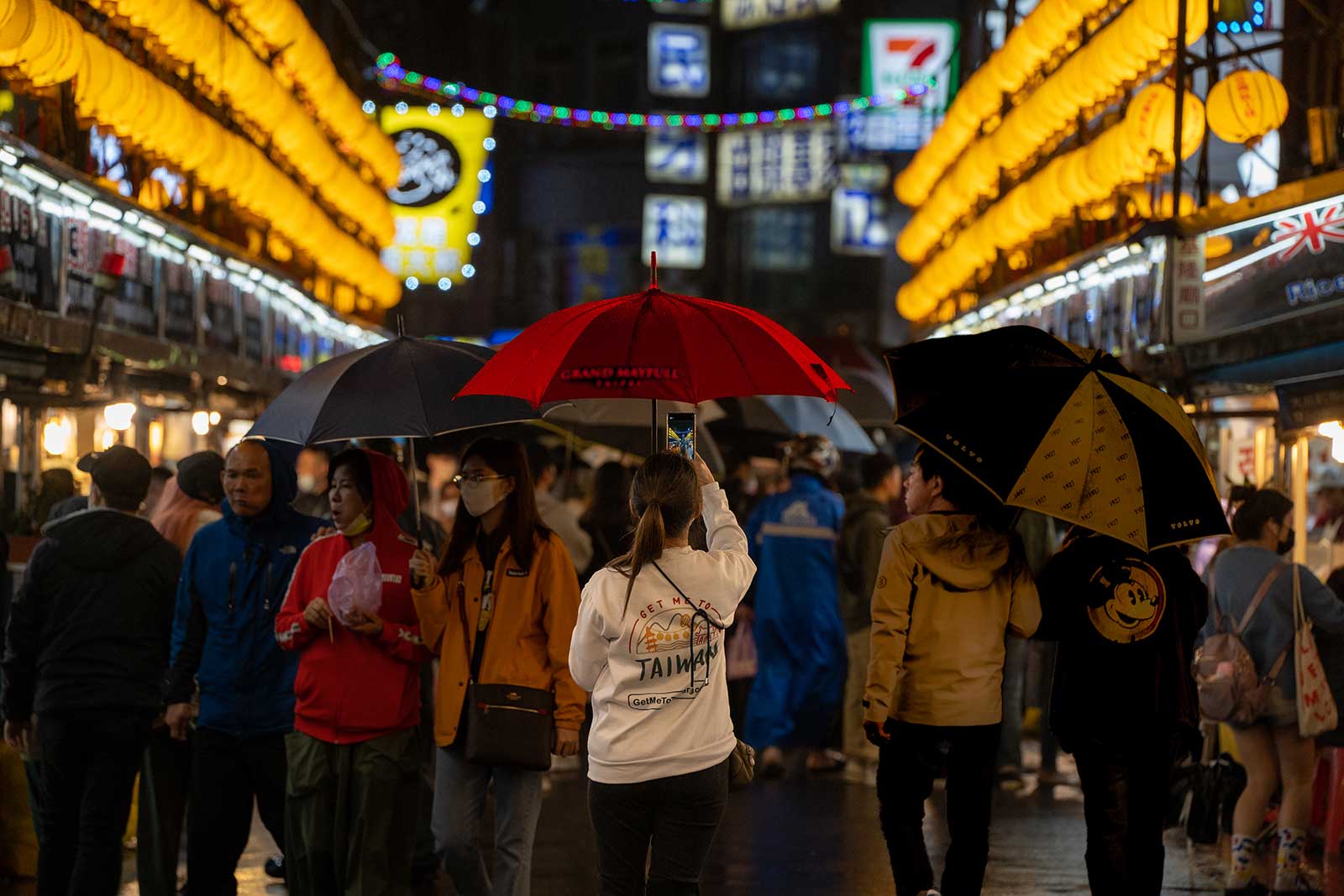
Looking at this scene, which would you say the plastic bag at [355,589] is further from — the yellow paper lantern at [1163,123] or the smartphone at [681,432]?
the yellow paper lantern at [1163,123]

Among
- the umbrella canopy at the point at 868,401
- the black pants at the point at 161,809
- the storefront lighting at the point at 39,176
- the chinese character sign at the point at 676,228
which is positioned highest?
the chinese character sign at the point at 676,228

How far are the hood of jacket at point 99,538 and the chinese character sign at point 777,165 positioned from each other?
93.4ft

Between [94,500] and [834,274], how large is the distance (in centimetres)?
3313

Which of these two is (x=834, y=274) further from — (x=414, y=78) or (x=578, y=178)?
(x=414, y=78)

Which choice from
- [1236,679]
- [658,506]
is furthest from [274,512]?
[1236,679]

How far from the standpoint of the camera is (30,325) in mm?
11328

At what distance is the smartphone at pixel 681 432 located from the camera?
6156 mm

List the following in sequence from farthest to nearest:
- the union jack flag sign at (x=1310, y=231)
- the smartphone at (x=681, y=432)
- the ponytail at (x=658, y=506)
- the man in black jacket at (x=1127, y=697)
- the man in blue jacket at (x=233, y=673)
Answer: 1. the union jack flag sign at (x=1310, y=231)
2. the man in blue jacket at (x=233, y=673)
3. the man in black jacket at (x=1127, y=697)
4. the smartphone at (x=681, y=432)
5. the ponytail at (x=658, y=506)

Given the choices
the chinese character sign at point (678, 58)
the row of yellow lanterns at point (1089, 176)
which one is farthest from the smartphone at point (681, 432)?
the chinese character sign at point (678, 58)

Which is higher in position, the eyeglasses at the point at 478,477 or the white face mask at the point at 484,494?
the eyeglasses at the point at 478,477

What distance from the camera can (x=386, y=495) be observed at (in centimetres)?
673

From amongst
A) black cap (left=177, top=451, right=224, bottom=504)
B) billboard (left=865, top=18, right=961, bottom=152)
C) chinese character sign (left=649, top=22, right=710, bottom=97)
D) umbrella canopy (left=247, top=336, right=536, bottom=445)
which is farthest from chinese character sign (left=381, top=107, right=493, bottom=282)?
umbrella canopy (left=247, top=336, right=536, bottom=445)

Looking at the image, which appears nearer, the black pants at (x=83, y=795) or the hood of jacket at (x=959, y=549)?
the hood of jacket at (x=959, y=549)

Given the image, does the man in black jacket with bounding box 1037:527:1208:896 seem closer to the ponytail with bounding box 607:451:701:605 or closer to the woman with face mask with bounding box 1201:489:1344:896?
the ponytail with bounding box 607:451:701:605
